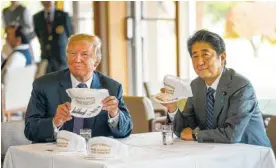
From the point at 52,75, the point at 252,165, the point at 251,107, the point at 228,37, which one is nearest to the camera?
the point at 252,165

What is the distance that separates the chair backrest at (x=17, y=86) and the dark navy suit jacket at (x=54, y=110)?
4454 millimetres

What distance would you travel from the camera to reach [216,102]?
12.2 feet

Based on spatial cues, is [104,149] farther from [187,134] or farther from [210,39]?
[210,39]

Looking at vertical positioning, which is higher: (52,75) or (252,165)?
(52,75)

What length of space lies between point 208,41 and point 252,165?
0.75 metres

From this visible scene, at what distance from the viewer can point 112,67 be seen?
9492mm

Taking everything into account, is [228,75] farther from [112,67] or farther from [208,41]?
[112,67]

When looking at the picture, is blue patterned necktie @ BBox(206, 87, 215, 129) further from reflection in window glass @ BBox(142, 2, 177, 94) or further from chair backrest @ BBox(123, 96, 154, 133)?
reflection in window glass @ BBox(142, 2, 177, 94)

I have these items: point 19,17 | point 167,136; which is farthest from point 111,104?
point 19,17

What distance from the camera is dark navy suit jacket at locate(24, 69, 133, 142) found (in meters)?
3.79

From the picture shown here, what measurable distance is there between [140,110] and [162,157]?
2.70 meters

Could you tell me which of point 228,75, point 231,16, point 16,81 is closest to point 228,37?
point 231,16

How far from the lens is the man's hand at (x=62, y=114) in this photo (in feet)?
11.4

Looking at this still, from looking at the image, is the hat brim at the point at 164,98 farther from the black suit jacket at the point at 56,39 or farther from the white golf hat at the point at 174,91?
the black suit jacket at the point at 56,39
